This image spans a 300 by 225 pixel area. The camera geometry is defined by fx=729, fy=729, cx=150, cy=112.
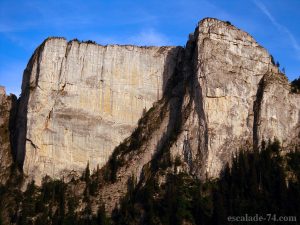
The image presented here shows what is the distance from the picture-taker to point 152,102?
357ft

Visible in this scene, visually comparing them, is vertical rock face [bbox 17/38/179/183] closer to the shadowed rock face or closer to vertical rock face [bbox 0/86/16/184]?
the shadowed rock face

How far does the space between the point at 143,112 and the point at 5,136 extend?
70.1 ft

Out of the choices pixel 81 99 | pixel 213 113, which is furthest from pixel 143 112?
pixel 213 113

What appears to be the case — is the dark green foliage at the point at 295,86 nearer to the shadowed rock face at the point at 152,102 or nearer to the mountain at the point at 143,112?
the mountain at the point at 143,112

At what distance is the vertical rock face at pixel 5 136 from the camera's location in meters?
104

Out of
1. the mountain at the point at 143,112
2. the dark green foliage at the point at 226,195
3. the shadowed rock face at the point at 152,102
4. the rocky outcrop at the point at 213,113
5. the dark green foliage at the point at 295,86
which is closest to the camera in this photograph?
the dark green foliage at the point at 226,195

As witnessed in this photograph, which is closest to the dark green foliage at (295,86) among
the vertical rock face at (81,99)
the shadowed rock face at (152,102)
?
the shadowed rock face at (152,102)

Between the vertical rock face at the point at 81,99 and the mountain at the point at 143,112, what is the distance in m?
0.15

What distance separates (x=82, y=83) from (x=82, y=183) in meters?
15.6

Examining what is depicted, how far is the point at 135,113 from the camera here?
107 meters

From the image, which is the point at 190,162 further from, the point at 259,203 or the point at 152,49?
the point at 152,49

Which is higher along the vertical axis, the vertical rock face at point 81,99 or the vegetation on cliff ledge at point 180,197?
the vertical rock face at point 81,99

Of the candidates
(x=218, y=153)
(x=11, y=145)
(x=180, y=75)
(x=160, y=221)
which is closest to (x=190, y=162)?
(x=218, y=153)

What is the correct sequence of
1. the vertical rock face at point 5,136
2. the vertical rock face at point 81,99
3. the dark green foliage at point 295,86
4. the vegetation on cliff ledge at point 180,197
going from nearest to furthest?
the vegetation on cliff ledge at point 180,197
the vertical rock face at point 81,99
the vertical rock face at point 5,136
the dark green foliage at point 295,86
